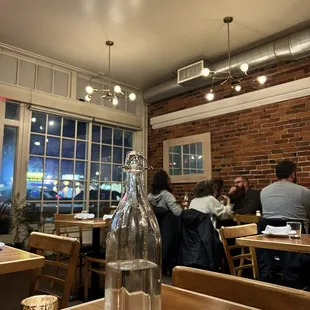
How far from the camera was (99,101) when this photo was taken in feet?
18.4

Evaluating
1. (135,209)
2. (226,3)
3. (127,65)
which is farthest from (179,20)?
(135,209)

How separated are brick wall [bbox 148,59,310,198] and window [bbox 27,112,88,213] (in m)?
1.80

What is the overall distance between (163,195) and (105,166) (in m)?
2.27

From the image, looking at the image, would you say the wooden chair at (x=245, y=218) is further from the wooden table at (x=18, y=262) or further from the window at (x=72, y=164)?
the wooden table at (x=18, y=262)

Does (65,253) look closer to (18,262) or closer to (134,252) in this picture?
(18,262)

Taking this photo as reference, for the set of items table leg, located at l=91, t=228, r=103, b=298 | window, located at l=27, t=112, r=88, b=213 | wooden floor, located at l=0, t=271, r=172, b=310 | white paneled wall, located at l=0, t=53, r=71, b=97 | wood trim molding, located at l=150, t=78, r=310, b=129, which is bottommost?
wooden floor, located at l=0, t=271, r=172, b=310

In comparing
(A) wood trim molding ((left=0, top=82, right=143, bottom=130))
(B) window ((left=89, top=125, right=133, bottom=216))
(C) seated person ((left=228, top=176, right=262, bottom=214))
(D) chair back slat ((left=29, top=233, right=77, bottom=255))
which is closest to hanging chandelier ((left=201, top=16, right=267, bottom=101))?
(C) seated person ((left=228, top=176, right=262, bottom=214))

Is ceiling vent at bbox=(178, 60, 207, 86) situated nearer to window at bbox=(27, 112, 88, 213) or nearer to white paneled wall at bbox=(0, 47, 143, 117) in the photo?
white paneled wall at bbox=(0, 47, 143, 117)

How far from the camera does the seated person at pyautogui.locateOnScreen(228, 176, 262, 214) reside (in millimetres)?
4062

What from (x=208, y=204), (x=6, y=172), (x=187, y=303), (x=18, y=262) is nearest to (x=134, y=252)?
(x=187, y=303)

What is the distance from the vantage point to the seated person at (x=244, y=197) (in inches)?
160

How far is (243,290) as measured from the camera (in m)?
0.86

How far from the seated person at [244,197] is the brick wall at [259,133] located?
18 cm

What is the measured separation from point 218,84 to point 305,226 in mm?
3131
